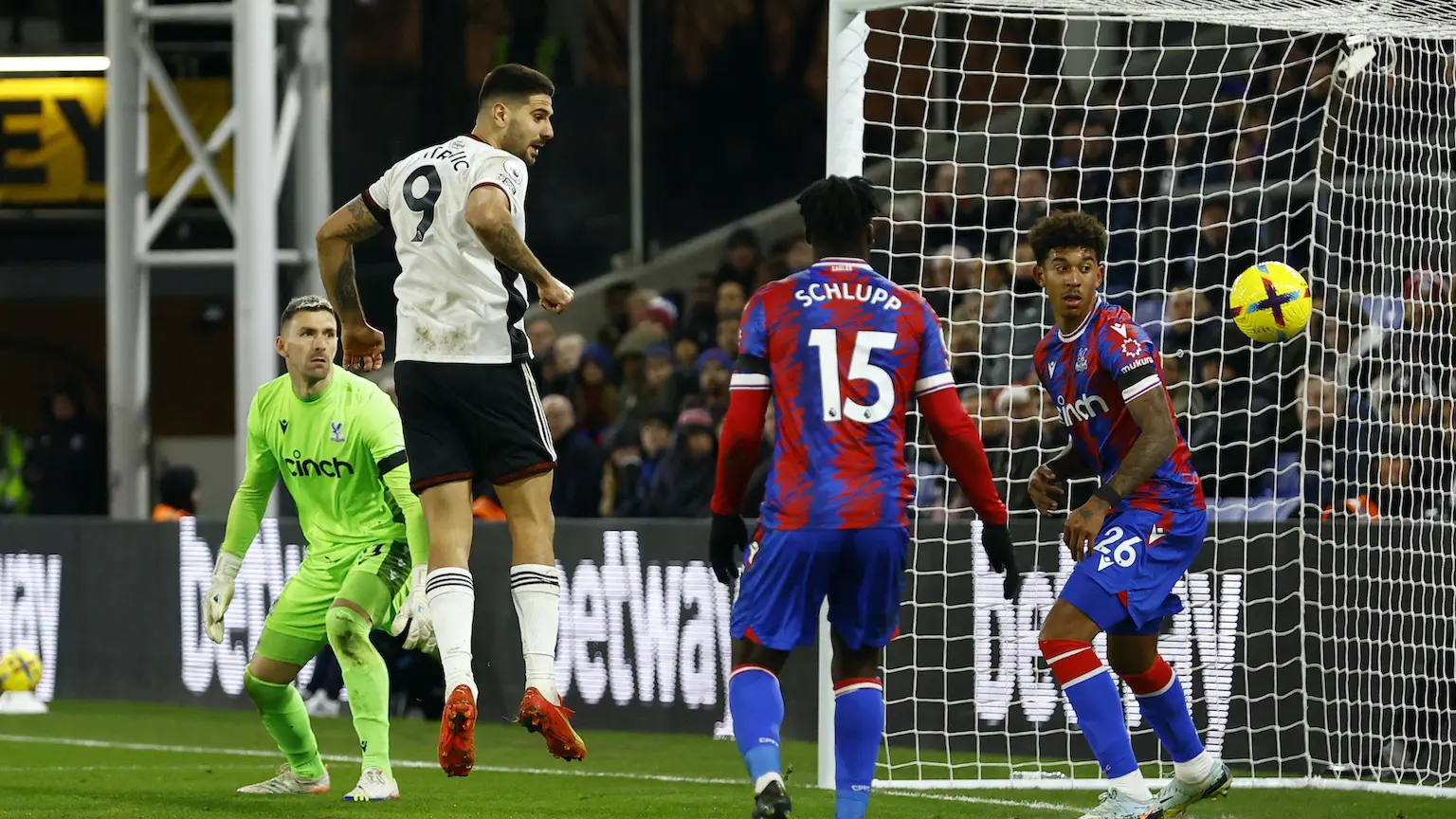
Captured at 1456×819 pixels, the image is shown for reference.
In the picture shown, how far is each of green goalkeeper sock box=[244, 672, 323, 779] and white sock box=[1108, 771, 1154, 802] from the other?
3.20 meters

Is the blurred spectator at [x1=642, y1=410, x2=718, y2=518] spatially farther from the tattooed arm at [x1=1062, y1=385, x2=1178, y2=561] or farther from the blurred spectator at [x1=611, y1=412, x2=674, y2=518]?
the tattooed arm at [x1=1062, y1=385, x2=1178, y2=561]

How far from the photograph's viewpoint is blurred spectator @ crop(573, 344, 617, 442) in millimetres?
15922

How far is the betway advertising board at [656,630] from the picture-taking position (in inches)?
412

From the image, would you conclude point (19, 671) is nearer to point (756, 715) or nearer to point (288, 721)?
point (288, 721)

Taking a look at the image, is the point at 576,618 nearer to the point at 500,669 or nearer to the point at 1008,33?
the point at 500,669

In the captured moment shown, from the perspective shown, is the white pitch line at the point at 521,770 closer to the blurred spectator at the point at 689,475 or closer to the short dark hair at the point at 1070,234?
the short dark hair at the point at 1070,234

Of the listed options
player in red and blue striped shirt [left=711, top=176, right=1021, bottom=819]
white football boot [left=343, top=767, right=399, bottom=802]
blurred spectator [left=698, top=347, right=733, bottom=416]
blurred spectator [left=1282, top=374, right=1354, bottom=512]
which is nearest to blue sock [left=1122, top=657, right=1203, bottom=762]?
player in red and blue striped shirt [left=711, top=176, right=1021, bottom=819]

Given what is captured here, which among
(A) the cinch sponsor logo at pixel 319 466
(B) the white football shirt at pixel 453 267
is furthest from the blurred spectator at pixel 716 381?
(B) the white football shirt at pixel 453 267

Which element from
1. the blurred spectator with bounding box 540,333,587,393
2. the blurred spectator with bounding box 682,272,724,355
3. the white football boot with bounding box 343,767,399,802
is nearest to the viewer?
the white football boot with bounding box 343,767,399,802

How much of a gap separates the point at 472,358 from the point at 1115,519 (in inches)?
88.6

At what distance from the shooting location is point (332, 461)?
8938 mm

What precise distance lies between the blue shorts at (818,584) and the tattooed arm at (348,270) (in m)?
1.71

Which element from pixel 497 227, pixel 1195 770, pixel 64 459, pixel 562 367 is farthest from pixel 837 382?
pixel 64 459

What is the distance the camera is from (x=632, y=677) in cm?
1280
